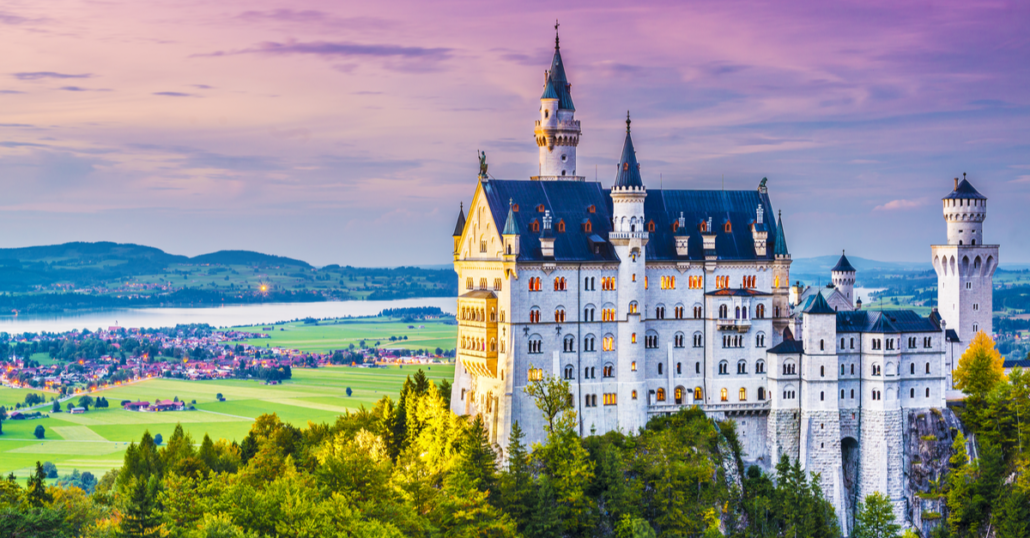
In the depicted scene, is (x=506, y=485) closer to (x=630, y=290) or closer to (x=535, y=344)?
(x=535, y=344)

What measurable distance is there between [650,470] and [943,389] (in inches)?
1181

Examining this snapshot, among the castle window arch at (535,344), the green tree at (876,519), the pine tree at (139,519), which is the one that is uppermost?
the castle window arch at (535,344)

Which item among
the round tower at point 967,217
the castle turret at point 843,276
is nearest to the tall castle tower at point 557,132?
→ the castle turret at point 843,276

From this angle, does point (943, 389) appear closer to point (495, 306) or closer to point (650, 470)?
point (650, 470)

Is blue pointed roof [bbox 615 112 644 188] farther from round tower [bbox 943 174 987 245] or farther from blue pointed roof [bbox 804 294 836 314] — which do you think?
round tower [bbox 943 174 987 245]

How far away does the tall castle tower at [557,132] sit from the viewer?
109 meters

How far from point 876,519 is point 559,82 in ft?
160

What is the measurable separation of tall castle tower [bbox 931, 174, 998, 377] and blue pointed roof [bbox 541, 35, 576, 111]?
4051 centimetres

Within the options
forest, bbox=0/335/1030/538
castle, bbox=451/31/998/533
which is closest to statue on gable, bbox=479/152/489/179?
castle, bbox=451/31/998/533

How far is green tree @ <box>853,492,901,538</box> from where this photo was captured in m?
97.4

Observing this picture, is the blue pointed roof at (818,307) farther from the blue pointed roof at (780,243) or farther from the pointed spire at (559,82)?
the pointed spire at (559,82)

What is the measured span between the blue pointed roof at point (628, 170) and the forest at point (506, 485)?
17880mm

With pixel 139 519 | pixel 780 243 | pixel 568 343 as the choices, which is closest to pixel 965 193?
pixel 780 243

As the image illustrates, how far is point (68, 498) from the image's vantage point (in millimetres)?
94000
